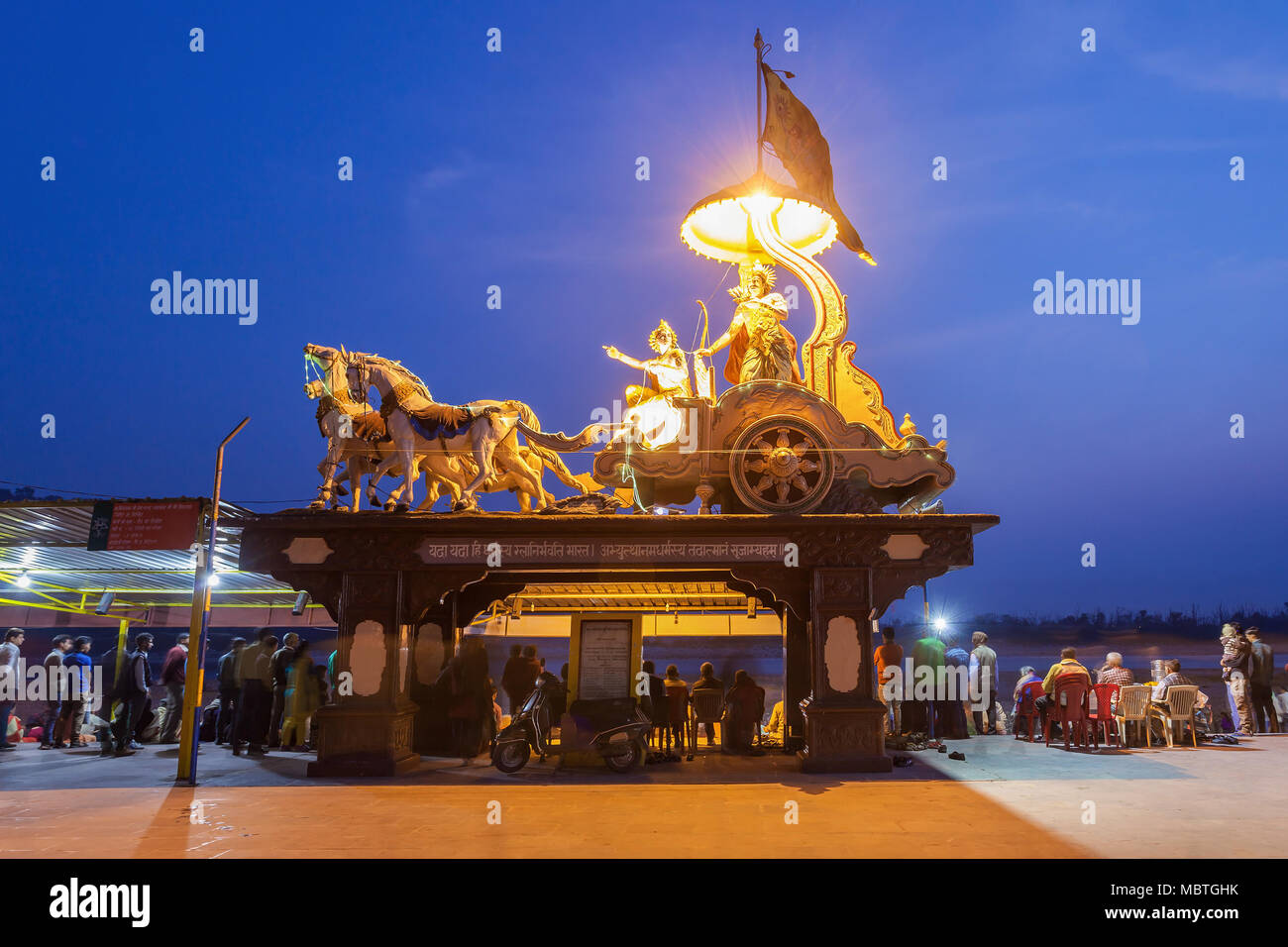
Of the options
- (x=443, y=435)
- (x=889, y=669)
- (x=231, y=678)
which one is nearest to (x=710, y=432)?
(x=443, y=435)

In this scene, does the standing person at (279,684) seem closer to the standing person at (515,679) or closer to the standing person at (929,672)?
the standing person at (515,679)

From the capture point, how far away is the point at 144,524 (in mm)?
12109

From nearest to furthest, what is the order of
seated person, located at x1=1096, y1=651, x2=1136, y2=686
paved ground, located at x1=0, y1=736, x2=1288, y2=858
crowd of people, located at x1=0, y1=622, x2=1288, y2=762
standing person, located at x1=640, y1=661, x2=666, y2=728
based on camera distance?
paved ground, located at x1=0, y1=736, x2=1288, y2=858 → standing person, located at x1=640, y1=661, x2=666, y2=728 → crowd of people, located at x1=0, y1=622, x2=1288, y2=762 → seated person, located at x1=1096, y1=651, x2=1136, y2=686

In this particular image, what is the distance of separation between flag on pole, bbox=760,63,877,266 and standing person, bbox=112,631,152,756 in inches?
524

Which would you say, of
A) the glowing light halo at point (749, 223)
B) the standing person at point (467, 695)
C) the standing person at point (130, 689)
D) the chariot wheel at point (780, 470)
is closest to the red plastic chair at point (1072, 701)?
the chariot wheel at point (780, 470)

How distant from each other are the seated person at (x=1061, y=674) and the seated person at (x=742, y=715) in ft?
15.8

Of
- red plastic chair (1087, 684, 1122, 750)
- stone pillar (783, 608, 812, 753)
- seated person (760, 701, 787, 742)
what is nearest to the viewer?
red plastic chair (1087, 684, 1122, 750)

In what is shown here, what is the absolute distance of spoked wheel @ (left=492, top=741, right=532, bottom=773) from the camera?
455 inches

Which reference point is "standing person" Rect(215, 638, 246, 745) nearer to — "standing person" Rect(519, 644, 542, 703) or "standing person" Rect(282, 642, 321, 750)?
"standing person" Rect(282, 642, 321, 750)

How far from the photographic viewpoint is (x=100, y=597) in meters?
18.6

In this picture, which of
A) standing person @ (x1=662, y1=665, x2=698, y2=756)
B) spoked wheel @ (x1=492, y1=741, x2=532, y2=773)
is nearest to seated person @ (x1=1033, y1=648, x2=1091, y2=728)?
standing person @ (x1=662, y1=665, x2=698, y2=756)

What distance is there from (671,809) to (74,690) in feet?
39.1
